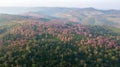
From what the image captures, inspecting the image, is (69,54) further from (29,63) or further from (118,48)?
(118,48)

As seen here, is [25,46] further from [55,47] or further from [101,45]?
[101,45]

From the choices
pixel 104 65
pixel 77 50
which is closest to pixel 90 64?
pixel 104 65

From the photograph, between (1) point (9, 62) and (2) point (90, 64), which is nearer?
(1) point (9, 62)

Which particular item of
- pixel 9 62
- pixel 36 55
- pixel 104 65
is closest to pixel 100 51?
pixel 104 65

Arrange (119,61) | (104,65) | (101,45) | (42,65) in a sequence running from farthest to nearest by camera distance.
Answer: (101,45)
(119,61)
(104,65)
(42,65)

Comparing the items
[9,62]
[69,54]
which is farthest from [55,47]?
[9,62]

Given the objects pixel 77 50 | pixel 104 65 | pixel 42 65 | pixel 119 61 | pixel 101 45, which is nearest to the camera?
pixel 42 65

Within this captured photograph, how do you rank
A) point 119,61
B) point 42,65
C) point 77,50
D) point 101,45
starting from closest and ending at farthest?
point 42,65 → point 119,61 → point 77,50 → point 101,45

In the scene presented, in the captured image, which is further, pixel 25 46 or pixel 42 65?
pixel 25 46

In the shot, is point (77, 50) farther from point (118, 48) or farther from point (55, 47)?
point (118, 48)
